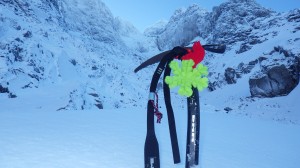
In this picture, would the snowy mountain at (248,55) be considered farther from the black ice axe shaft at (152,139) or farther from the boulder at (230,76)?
the black ice axe shaft at (152,139)

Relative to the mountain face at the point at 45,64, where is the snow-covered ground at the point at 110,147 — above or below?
below

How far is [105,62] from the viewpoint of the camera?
3909 centimetres

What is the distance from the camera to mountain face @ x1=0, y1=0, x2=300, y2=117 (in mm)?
18109

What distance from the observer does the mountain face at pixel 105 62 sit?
18109 mm

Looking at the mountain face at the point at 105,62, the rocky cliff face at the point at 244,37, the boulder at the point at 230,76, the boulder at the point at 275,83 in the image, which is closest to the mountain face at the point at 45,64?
the mountain face at the point at 105,62

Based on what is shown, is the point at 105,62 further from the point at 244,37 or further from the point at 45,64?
the point at 244,37

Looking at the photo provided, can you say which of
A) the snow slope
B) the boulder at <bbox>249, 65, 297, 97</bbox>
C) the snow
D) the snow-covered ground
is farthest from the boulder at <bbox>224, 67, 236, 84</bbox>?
the snow slope

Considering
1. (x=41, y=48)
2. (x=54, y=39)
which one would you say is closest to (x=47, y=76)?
(x=41, y=48)

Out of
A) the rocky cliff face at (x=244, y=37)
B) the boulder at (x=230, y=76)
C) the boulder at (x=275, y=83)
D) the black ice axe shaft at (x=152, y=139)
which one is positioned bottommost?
the black ice axe shaft at (x=152, y=139)

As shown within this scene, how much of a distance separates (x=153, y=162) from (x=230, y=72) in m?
32.7

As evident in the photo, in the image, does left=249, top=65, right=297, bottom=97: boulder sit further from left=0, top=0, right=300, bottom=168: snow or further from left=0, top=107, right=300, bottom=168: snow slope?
left=0, top=107, right=300, bottom=168: snow slope

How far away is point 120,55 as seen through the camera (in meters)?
55.8

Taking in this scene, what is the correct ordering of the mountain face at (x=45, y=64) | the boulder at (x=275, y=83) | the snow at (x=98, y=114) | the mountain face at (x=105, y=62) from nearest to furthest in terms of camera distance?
the snow at (x=98, y=114)
the mountain face at (x=45, y=64)
the mountain face at (x=105, y=62)
the boulder at (x=275, y=83)

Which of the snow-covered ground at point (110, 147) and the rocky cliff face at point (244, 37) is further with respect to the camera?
the rocky cliff face at point (244, 37)
